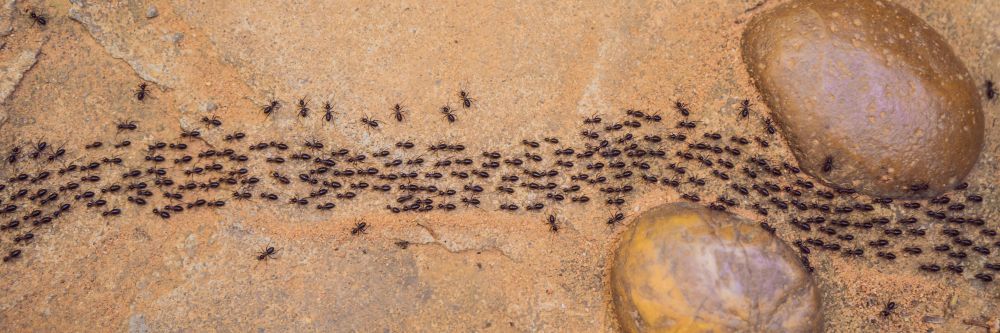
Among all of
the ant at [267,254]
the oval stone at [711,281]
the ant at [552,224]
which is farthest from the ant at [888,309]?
the ant at [267,254]

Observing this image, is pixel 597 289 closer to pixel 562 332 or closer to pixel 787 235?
pixel 562 332

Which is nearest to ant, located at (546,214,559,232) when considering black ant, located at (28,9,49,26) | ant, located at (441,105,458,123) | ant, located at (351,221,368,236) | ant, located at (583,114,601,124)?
ant, located at (583,114,601,124)

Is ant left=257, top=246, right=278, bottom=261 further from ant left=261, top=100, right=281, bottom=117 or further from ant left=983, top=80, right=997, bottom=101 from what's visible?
ant left=983, top=80, right=997, bottom=101

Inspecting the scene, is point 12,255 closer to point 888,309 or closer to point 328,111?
point 328,111

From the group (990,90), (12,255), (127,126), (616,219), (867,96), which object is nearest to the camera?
(867,96)

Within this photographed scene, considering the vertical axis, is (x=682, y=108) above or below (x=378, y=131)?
above

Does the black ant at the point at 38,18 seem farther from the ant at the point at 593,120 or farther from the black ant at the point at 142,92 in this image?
the ant at the point at 593,120

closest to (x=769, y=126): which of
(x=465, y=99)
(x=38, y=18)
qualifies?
(x=465, y=99)

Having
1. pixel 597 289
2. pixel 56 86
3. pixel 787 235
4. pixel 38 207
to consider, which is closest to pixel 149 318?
pixel 38 207
